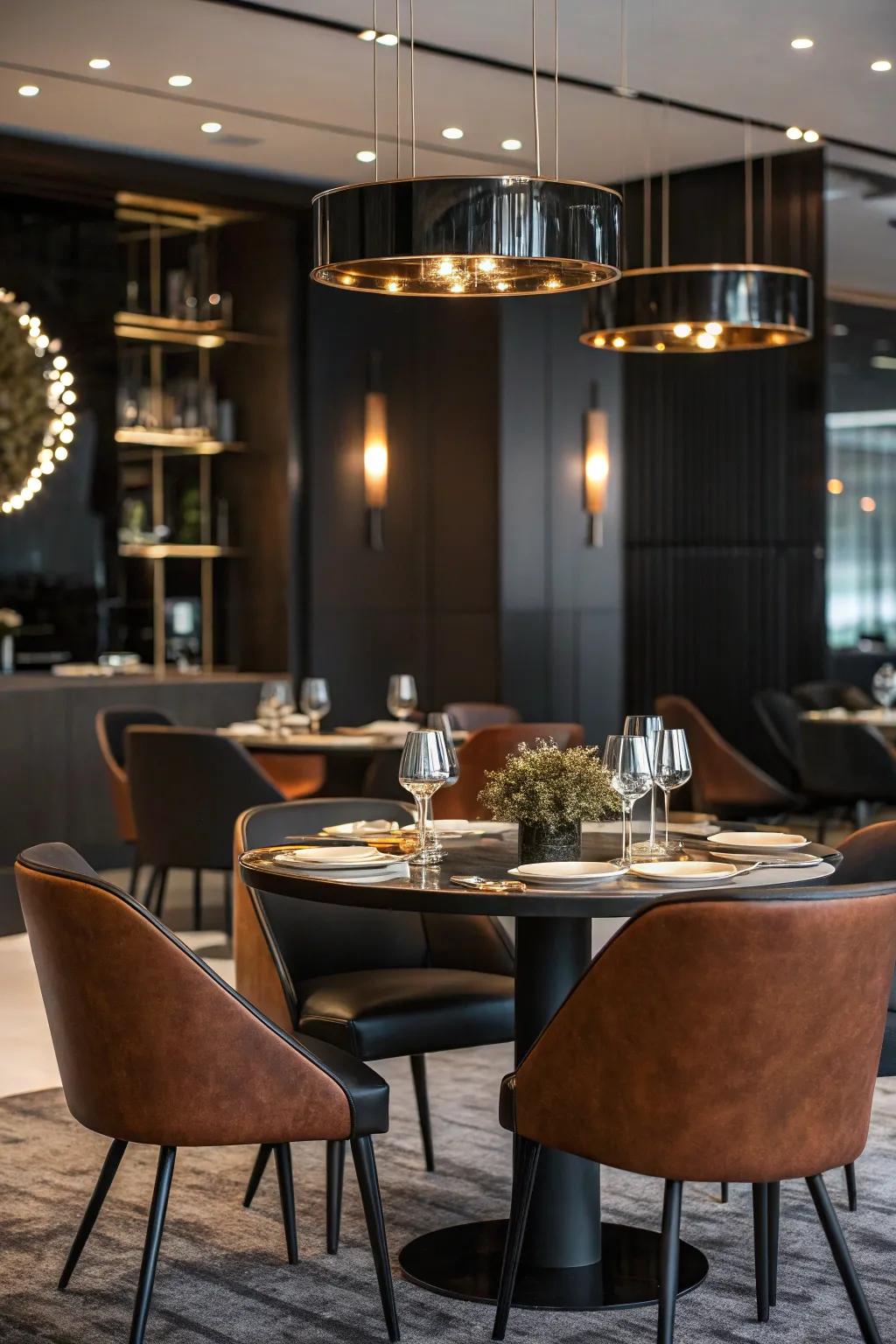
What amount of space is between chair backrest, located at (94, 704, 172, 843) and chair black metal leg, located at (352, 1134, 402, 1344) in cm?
369

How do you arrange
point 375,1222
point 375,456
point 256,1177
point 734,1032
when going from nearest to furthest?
point 734,1032
point 375,1222
point 256,1177
point 375,456

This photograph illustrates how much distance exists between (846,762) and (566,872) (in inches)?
205

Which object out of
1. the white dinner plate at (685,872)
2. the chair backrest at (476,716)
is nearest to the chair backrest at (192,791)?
the chair backrest at (476,716)

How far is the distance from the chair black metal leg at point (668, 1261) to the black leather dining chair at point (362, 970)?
84 cm

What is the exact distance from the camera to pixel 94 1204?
3189 mm

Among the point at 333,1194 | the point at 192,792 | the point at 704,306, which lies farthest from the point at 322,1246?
the point at 704,306

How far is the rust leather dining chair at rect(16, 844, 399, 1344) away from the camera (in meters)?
2.80

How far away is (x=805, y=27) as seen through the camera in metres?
7.00

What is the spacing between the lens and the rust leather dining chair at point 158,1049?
110 inches

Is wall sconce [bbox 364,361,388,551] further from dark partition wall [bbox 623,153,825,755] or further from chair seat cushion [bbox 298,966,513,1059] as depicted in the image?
chair seat cushion [bbox 298,966,513,1059]

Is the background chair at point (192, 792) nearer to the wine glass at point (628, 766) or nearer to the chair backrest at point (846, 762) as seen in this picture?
the wine glass at point (628, 766)

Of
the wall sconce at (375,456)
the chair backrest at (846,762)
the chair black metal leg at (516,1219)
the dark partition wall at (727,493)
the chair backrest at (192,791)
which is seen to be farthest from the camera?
the wall sconce at (375,456)

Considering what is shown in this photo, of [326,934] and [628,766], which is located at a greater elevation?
[628,766]

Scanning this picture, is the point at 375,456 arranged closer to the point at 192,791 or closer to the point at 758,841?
→ the point at 192,791
